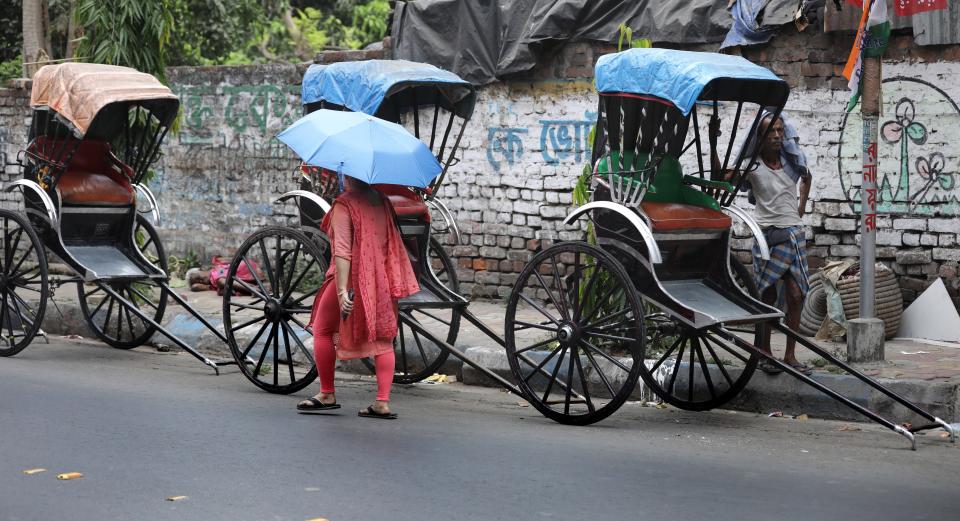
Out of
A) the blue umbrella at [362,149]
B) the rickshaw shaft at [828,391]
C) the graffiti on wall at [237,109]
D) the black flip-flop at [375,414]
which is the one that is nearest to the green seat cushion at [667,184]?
the rickshaw shaft at [828,391]

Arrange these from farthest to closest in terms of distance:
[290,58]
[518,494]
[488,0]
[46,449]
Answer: [290,58]
[488,0]
[46,449]
[518,494]

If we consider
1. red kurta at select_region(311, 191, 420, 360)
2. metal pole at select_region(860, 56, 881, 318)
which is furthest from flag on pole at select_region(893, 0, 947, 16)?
red kurta at select_region(311, 191, 420, 360)

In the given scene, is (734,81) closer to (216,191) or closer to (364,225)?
(364,225)

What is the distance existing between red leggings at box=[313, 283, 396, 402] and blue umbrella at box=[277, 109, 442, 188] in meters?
0.79

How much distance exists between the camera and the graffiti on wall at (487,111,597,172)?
10703mm

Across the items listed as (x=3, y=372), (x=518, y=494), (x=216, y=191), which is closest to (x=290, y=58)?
(x=216, y=191)

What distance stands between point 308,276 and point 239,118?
218 centimetres

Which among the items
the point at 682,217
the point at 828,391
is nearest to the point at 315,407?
the point at 682,217

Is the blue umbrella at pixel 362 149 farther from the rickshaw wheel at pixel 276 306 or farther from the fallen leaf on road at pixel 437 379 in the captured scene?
the fallen leaf on road at pixel 437 379

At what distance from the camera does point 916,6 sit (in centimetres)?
788

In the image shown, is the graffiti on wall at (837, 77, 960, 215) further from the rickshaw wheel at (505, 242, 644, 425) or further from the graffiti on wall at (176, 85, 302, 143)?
the graffiti on wall at (176, 85, 302, 143)

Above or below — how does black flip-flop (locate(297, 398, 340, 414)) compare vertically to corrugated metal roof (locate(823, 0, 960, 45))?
below

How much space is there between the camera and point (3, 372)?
8188mm

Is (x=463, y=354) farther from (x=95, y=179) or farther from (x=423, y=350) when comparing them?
(x=95, y=179)
